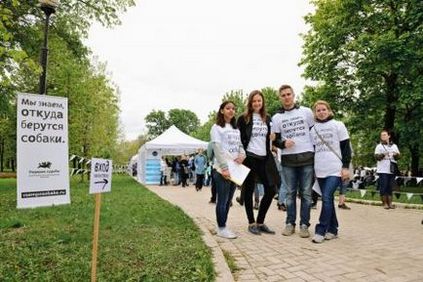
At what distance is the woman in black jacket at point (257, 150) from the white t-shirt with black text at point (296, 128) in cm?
21

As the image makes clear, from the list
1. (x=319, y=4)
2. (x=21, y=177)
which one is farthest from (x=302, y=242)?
(x=319, y=4)

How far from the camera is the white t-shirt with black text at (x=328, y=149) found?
5.94 m

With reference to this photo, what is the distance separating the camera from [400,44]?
58.3 ft

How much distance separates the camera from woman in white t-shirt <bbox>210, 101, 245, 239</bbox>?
596 centimetres

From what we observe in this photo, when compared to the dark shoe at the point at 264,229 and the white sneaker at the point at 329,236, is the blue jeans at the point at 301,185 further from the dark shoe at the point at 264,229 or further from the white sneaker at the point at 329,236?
the dark shoe at the point at 264,229

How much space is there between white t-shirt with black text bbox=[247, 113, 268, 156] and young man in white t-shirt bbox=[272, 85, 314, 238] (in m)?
0.19

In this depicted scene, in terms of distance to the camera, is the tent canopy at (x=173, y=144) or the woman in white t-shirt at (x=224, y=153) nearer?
the woman in white t-shirt at (x=224, y=153)

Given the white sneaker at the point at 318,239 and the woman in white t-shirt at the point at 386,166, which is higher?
the woman in white t-shirt at the point at 386,166

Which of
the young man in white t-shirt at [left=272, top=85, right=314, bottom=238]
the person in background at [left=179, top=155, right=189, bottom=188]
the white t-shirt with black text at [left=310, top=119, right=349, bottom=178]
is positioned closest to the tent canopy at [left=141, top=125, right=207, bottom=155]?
the person in background at [left=179, top=155, right=189, bottom=188]

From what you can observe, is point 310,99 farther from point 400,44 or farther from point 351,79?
point 400,44

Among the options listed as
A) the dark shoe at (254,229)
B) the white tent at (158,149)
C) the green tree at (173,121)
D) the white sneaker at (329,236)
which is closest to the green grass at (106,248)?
the dark shoe at (254,229)

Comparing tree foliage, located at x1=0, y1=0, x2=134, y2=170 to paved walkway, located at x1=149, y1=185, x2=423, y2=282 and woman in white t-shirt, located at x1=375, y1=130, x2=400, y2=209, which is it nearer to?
paved walkway, located at x1=149, y1=185, x2=423, y2=282

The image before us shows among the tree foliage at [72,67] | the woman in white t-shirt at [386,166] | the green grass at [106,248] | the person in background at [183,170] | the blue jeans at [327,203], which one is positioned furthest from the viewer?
the person in background at [183,170]

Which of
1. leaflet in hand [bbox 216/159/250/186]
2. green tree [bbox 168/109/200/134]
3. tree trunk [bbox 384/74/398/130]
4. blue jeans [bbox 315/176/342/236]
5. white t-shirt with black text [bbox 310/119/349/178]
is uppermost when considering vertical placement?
green tree [bbox 168/109/200/134]
